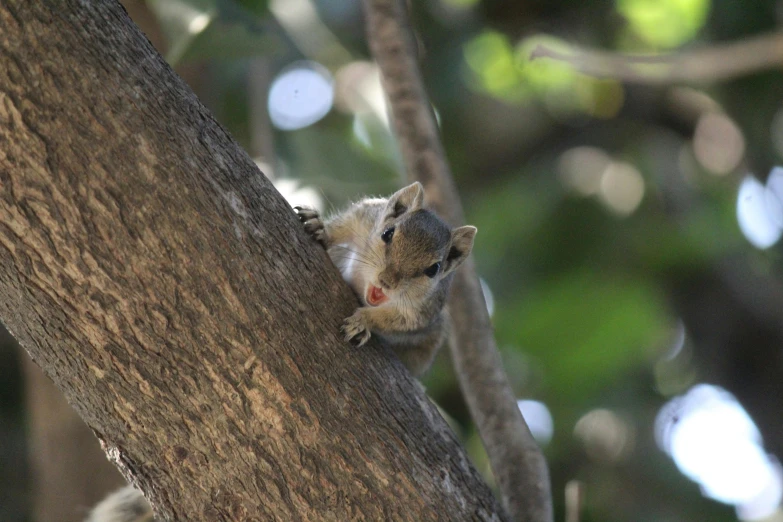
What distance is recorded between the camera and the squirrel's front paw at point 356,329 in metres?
2.65

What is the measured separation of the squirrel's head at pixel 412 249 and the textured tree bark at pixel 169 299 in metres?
0.87

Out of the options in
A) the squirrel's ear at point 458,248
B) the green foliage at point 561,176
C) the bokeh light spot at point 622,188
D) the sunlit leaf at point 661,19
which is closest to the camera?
the squirrel's ear at point 458,248

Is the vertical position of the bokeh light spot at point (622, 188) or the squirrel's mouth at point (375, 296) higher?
the squirrel's mouth at point (375, 296)

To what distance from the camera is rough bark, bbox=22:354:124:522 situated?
14.6 ft

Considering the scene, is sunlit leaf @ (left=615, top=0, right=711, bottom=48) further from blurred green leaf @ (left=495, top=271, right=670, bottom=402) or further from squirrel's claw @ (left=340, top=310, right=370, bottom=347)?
squirrel's claw @ (left=340, top=310, right=370, bottom=347)

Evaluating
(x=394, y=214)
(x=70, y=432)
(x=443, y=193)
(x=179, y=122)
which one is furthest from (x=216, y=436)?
(x=70, y=432)

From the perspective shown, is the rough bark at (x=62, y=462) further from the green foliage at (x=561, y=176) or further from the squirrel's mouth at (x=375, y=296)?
the squirrel's mouth at (x=375, y=296)

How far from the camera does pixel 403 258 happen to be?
3484 mm

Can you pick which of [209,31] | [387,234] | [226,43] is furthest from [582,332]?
[209,31]

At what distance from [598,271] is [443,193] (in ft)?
11.7

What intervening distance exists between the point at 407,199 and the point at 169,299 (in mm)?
1663

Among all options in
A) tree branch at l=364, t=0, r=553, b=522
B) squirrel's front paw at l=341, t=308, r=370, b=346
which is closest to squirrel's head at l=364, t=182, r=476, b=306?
tree branch at l=364, t=0, r=553, b=522

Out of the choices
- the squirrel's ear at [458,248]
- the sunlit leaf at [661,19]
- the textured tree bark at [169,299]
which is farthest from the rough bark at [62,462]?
the sunlit leaf at [661,19]

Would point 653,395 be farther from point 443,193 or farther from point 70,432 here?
point 70,432
